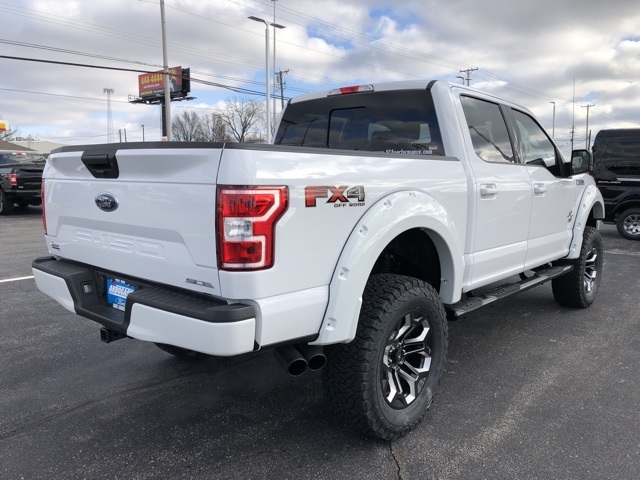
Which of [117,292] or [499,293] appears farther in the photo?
[499,293]

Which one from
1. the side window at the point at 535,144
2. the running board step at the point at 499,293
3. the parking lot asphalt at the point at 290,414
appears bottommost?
the parking lot asphalt at the point at 290,414

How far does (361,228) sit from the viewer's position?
99.0 inches

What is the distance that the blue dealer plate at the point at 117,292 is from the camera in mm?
2719

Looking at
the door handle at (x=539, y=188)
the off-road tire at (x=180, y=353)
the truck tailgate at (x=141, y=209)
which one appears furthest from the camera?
the door handle at (x=539, y=188)

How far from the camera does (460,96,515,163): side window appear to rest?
11.9ft

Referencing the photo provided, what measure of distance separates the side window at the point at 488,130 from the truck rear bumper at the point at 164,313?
7.47 ft

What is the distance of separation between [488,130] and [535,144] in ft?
3.22

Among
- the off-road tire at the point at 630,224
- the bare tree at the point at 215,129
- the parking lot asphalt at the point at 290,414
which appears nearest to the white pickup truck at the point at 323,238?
the parking lot asphalt at the point at 290,414

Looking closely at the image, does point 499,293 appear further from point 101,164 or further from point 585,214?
point 101,164

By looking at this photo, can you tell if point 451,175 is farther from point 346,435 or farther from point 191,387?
point 191,387

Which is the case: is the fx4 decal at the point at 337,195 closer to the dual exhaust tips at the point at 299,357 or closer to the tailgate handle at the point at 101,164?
the dual exhaust tips at the point at 299,357

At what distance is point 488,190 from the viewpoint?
348 centimetres

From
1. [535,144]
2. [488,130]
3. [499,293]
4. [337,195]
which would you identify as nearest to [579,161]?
[535,144]

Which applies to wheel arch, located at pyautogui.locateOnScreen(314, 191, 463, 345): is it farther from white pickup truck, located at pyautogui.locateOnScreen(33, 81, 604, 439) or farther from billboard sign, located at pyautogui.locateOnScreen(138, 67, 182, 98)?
billboard sign, located at pyautogui.locateOnScreen(138, 67, 182, 98)
